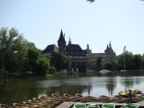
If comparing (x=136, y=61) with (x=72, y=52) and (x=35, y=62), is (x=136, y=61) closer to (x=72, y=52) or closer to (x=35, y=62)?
(x=72, y=52)

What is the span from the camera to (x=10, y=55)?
61.4 meters

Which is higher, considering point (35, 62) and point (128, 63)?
point (128, 63)

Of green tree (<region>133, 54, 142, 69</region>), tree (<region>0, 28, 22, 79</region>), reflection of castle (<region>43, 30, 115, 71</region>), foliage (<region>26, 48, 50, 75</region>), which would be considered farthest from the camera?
reflection of castle (<region>43, 30, 115, 71</region>)

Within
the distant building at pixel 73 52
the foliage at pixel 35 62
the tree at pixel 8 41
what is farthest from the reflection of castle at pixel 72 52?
the tree at pixel 8 41

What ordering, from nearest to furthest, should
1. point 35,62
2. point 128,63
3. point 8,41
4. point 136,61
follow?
point 8,41, point 35,62, point 128,63, point 136,61

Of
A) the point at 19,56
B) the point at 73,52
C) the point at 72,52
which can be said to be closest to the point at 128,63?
the point at 73,52

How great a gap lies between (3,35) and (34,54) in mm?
13152

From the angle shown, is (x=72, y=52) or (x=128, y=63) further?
(x=72, y=52)

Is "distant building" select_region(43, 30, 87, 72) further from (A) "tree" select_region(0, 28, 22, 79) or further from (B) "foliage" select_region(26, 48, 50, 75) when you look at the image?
(A) "tree" select_region(0, 28, 22, 79)

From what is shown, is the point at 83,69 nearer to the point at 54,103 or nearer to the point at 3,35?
the point at 3,35

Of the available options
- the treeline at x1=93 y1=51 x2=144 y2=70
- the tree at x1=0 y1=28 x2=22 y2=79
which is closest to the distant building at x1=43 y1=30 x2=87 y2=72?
the treeline at x1=93 y1=51 x2=144 y2=70

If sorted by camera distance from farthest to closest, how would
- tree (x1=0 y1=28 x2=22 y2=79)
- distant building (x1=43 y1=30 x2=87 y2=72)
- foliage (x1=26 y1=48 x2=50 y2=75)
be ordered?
1. distant building (x1=43 y1=30 x2=87 y2=72)
2. foliage (x1=26 y1=48 x2=50 y2=75)
3. tree (x1=0 y1=28 x2=22 y2=79)

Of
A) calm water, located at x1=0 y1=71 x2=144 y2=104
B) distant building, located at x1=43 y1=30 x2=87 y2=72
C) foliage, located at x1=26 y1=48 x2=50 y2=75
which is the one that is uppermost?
distant building, located at x1=43 y1=30 x2=87 y2=72

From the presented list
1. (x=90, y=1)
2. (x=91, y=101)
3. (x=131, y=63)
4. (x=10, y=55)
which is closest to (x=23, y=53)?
(x=10, y=55)
